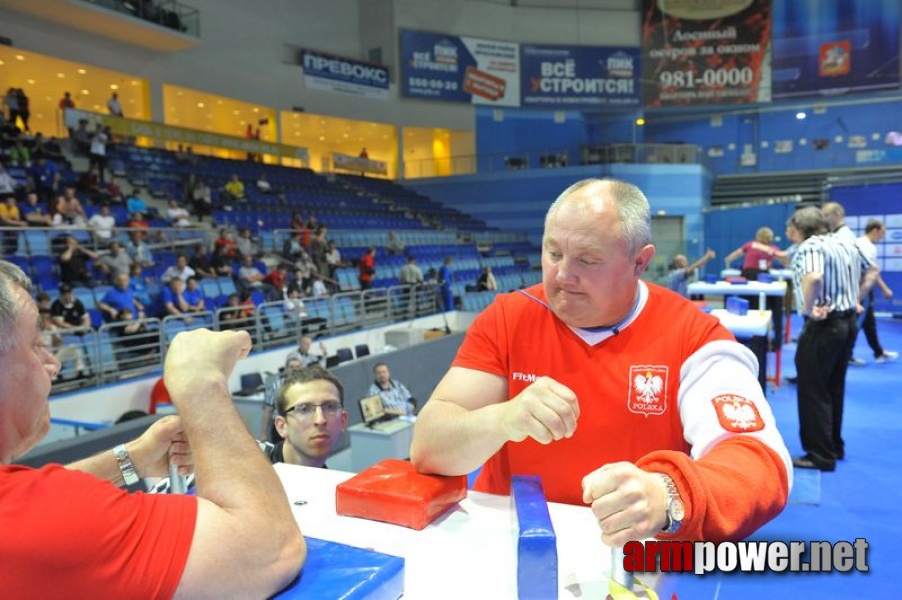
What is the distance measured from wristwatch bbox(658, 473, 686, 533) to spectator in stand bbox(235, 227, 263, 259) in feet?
34.1

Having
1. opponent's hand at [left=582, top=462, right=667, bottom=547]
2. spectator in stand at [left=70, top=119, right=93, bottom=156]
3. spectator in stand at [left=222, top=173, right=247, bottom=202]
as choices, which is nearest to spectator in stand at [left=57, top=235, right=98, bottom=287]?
spectator in stand at [left=70, top=119, right=93, bottom=156]

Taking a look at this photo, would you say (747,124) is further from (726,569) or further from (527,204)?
(726,569)

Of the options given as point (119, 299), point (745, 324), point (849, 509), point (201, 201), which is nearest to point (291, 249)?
point (201, 201)

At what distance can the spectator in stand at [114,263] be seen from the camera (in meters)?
8.12

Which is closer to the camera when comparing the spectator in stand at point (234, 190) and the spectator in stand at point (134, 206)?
the spectator in stand at point (134, 206)

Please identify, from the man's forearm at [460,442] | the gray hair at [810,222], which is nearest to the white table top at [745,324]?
the gray hair at [810,222]

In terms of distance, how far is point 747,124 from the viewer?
23.5 metres

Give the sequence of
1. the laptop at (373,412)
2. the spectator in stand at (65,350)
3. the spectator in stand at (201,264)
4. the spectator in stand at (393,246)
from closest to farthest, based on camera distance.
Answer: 1. the laptop at (373,412)
2. the spectator in stand at (65,350)
3. the spectator in stand at (201,264)
4. the spectator in stand at (393,246)

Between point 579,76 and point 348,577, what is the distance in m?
24.4

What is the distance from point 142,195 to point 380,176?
12.0m

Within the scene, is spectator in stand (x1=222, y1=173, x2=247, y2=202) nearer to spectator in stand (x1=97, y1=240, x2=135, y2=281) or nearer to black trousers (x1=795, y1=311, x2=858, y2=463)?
spectator in stand (x1=97, y1=240, x2=135, y2=281)

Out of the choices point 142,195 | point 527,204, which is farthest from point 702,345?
point 527,204

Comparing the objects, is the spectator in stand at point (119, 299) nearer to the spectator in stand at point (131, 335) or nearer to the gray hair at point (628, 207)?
the spectator in stand at point (131, 335)

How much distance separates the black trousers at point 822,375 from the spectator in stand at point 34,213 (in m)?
9.50
